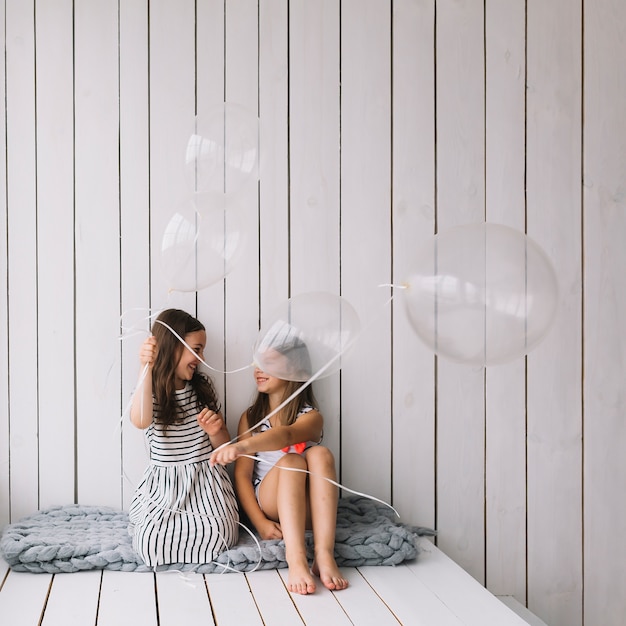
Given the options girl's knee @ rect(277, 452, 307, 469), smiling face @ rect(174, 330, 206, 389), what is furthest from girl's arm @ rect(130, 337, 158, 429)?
girl's knee @ rect(277, 452, 307, 469)

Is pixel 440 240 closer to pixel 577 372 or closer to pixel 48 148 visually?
pixel 577 372

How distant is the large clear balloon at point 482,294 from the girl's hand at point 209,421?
69 centimetres

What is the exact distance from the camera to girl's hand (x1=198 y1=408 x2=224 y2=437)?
6.01 feet

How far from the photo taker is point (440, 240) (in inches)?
53.4

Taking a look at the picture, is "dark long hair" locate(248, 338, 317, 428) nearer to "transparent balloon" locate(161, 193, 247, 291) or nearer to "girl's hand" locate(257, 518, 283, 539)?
"girl's hand" locate(257, 518, 283, 539)

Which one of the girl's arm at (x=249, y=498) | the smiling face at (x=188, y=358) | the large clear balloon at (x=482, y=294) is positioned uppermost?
the large clear balloon at (x=482, y=294)

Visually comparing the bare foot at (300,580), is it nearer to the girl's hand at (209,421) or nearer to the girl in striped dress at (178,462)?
the girl in striped dress at (178,462)

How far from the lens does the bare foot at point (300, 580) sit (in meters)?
1.63

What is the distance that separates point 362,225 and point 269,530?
0.87 m

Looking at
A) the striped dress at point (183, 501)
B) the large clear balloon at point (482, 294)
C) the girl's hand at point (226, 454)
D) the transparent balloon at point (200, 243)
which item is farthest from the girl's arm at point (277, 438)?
the large clear balloon at point (482, 294)

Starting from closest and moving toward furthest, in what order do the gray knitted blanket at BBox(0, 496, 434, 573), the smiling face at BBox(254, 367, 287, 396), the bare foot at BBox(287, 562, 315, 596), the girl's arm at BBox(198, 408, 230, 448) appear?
the bare foot at BBox(287, 562, 315, 596), the gray knitted blanket at BBox(0, 496, 434, 573), the girl's arm at BBox(198, 408, 230, 448), the smiling face at BBox(254, 367, 287, 396)

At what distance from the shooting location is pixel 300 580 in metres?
1.65

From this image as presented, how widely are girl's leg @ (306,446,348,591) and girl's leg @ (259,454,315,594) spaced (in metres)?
0.03

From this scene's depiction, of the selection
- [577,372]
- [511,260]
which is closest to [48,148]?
[511,260]
